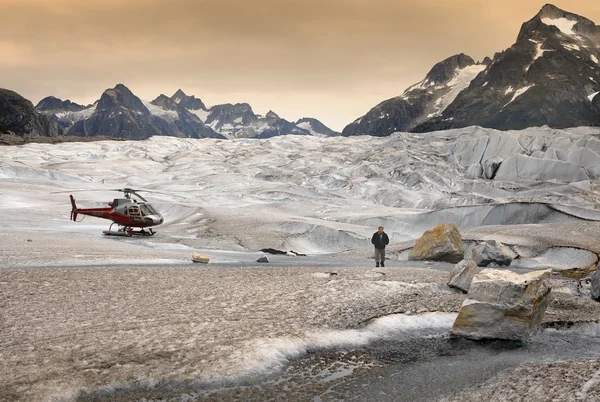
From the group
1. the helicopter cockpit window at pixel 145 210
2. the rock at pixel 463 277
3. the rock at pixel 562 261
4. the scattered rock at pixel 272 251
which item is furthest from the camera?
the helicopter cockpit window at pixel 145 210

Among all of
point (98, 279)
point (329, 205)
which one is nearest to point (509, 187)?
point (329, 205)

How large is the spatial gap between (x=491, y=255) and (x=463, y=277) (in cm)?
964

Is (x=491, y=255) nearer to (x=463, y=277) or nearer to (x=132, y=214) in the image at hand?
(x=463, y=277)

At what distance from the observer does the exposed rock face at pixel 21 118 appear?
168 metres

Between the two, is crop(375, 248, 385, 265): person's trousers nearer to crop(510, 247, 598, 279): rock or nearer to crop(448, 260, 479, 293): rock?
crop(448, 260, 479, 293): rock

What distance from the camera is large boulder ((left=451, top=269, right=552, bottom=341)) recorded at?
8.91 metres

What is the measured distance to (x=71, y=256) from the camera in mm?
16438

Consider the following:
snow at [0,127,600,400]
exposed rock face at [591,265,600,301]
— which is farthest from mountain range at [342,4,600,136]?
exposed rock face at [591,265,600,301]

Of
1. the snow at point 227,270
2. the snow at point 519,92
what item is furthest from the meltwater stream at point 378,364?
the snow at point 519,92

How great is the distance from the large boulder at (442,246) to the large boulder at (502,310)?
12248 mm

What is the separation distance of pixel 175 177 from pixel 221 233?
33.6m

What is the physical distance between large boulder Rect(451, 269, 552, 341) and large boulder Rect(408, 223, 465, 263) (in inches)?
482

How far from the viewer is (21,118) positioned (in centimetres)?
17088

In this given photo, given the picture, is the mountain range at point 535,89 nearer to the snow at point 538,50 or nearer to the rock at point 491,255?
the snow at point 538,50
